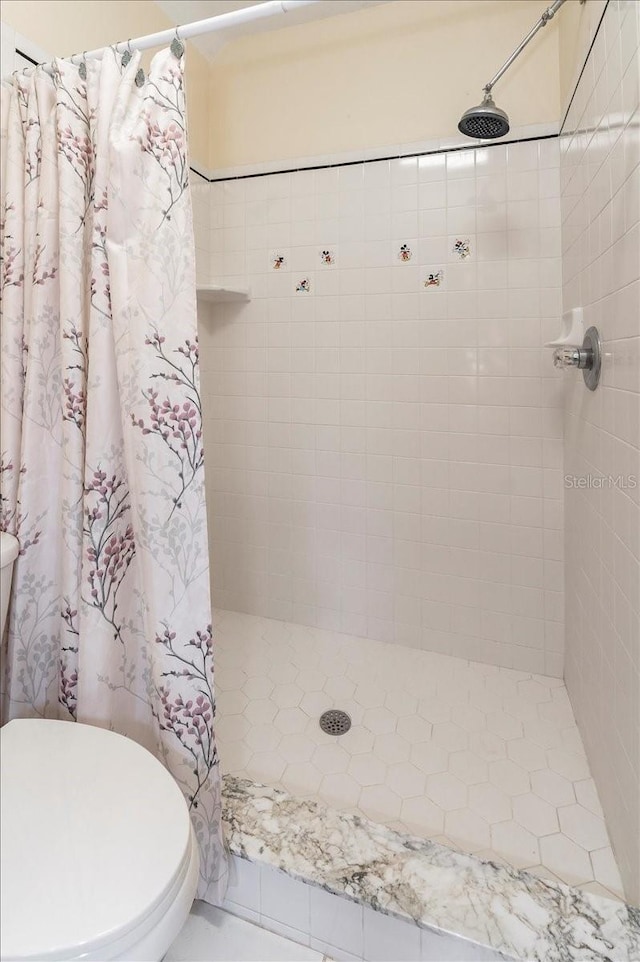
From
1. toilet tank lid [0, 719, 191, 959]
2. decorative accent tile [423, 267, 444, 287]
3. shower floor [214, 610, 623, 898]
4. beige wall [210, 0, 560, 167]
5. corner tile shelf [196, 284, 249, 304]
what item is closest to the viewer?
toilet tank lid [0, 719, 191, 959]

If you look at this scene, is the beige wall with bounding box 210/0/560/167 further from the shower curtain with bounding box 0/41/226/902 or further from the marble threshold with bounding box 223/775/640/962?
the marble threshold with bounding box 223/775/640/962

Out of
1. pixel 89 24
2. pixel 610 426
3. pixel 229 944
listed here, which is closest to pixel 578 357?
pixel 610 426

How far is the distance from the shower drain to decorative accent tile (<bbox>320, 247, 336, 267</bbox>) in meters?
1.56

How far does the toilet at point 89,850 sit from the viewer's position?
66cm

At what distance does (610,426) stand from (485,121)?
942 mm

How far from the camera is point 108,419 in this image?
3.48 ft

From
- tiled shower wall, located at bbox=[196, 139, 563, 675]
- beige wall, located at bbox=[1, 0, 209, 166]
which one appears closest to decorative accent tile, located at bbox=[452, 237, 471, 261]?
tiled shower wall, located at bbox=[196, 139, 563, 675]

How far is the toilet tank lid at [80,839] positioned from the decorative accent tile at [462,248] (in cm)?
172

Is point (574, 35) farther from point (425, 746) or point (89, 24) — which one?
point (425, 746)

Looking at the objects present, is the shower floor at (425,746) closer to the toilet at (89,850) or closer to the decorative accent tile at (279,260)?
the toilet at (89,850)

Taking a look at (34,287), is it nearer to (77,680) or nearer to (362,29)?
(77,680)

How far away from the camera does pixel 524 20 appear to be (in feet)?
5.65

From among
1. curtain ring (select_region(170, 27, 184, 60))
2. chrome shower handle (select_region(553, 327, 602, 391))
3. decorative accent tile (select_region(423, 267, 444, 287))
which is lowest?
chrome shower handle (select_region(553, 327, 602, 391))

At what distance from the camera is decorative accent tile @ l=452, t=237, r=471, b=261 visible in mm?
1808
